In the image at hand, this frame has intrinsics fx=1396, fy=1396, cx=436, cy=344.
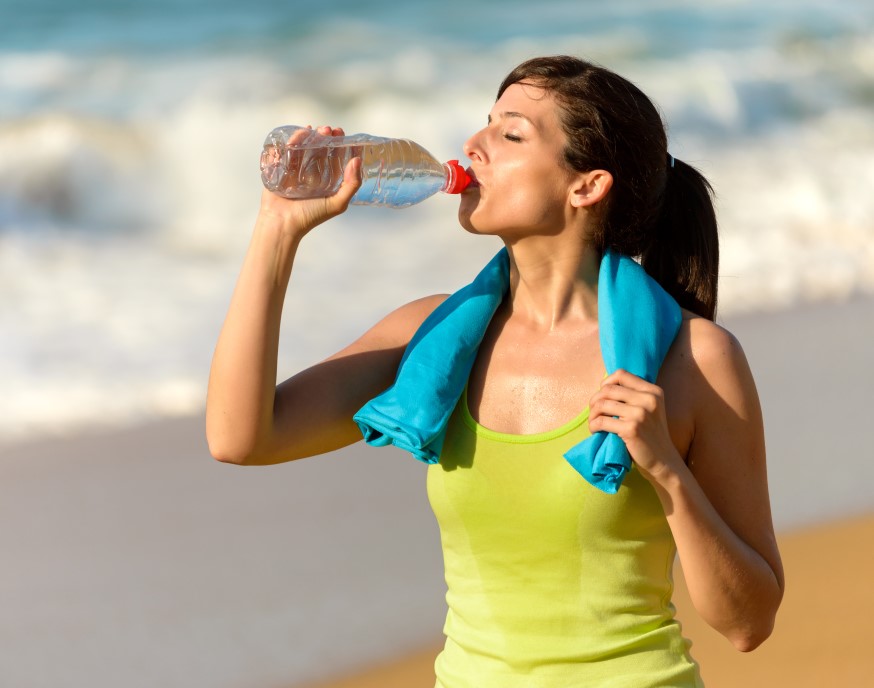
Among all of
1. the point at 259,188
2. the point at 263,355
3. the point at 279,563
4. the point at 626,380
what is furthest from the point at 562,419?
the point at 259,188

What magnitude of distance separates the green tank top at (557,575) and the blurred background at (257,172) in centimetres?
194

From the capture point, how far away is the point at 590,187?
295 cm

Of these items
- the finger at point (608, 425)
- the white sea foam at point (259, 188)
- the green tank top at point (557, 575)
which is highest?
the white sea foam at point (259, 188)

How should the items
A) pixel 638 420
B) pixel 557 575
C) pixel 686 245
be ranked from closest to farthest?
pixel 638 420 → pixel 557 575 → pixel 686 245

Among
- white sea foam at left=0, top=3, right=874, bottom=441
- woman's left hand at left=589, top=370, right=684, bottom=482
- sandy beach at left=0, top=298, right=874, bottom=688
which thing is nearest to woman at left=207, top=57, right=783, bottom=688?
woman's left hand at left=589, top=370, right=684, bottom=482

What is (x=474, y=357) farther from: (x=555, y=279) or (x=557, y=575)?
(x=557, y=575)

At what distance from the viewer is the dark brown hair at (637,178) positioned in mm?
2934

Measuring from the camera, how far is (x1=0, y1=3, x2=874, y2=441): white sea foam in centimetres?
794

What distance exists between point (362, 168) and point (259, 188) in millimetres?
9508

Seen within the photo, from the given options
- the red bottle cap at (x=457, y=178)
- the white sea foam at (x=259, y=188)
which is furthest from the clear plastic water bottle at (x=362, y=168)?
the white sea foam at (x=259, y=188)

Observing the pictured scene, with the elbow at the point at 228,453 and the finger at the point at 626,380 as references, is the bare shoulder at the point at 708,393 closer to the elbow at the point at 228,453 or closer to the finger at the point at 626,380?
the finger at the point at 626,380

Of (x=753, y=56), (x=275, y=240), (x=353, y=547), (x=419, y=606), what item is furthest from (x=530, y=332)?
(x=753, y=56)

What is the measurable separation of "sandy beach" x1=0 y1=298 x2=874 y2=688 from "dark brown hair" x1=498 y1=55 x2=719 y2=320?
192 cm

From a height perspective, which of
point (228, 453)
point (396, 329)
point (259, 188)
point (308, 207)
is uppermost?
point (259, 188)
